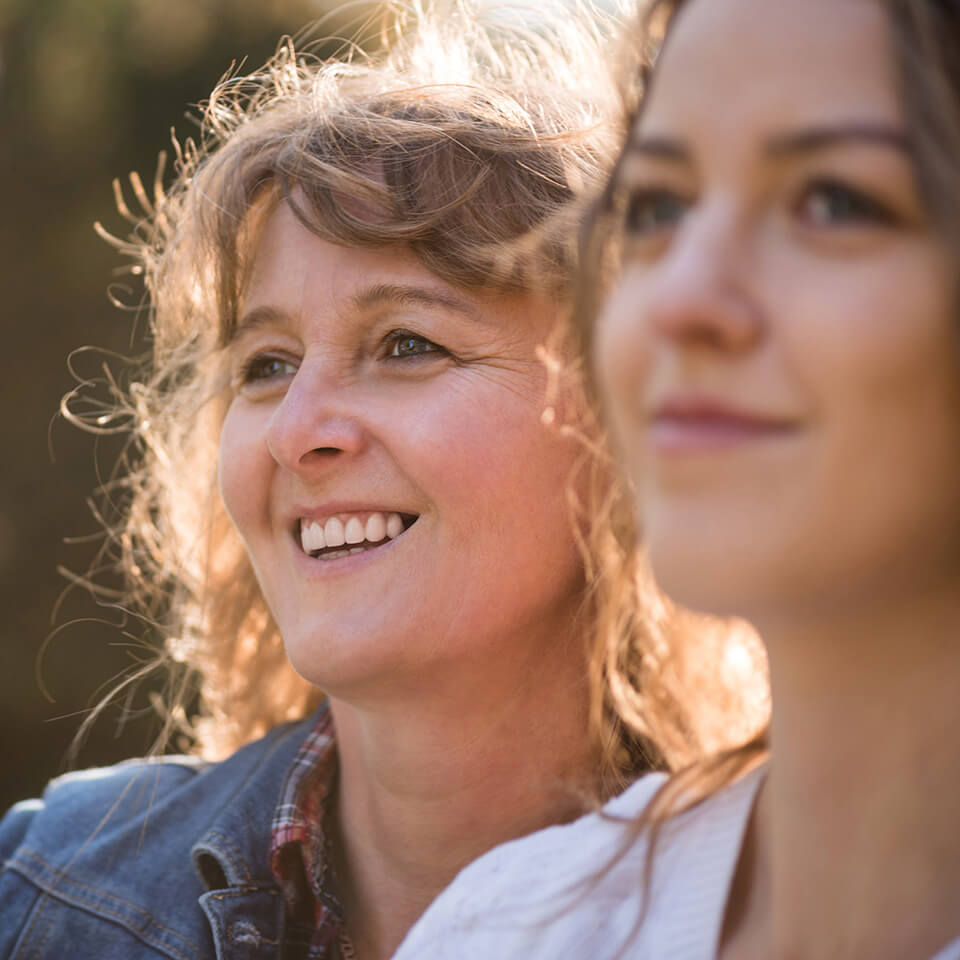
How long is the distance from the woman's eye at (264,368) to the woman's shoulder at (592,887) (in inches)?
42.1

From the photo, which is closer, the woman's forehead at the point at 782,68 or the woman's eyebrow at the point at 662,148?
the woman's forehead at the point at 782,68

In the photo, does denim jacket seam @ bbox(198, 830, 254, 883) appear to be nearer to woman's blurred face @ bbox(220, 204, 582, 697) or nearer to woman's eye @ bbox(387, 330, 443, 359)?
woman's blurred face @ bbox(220, 204, 582, 697)

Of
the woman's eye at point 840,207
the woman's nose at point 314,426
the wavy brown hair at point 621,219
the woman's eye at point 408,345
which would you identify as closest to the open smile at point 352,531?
the woman's nose at point 314,426

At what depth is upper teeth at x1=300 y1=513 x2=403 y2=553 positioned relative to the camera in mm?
2139

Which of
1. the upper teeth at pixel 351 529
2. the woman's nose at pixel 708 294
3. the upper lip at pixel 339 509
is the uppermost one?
the woman's nose at pixel 708 294

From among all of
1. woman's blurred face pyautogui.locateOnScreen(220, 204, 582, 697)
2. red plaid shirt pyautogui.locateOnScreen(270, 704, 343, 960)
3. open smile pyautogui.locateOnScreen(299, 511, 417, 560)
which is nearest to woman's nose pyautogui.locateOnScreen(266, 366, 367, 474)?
woman's blurred face pyautogui.locateOnScreen(220, 204, 582, 697)

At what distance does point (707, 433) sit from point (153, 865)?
178cm

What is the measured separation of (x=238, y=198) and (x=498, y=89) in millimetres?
541

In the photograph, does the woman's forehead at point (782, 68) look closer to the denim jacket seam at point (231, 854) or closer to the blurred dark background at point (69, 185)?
the denim jacket seam at point (231, 854)

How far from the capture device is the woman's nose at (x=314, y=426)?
2.09 meters

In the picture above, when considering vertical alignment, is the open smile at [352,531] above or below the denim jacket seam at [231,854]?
above

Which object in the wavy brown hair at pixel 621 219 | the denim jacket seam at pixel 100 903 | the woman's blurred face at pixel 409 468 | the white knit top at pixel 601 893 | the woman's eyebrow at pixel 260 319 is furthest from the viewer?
the denim jacket seam at pixel 100 903

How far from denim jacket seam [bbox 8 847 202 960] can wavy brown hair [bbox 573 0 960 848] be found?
3.09 feet

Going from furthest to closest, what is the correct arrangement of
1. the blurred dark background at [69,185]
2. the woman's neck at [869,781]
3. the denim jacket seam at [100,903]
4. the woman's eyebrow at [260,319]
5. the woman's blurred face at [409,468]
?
the blurred dark background at [69,185]
the denim jacket seam at [100,903]
the woman's eyebrow at [260,319]
the woman's blurred face at [409,468]
the woman's neck at [869,781]
